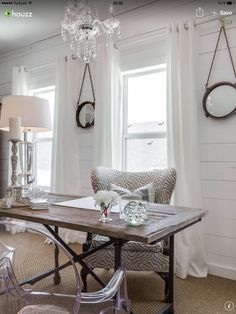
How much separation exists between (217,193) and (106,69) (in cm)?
177

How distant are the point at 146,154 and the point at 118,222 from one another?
1.72 m

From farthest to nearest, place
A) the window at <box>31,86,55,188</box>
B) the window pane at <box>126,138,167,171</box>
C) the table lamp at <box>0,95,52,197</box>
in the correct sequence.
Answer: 1. the window at <box>31,86,55,188</box>
2. the window pane at <box>126,138,167,171</box>
3. the table lamp at <box>0,95,52,197</box>

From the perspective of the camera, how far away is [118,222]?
5.00 ft

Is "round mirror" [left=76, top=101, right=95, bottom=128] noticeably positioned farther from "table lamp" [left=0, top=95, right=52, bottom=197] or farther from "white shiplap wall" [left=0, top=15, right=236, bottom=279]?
"white shiplap wall" [left=0, top=15, right=236, bottom=279]

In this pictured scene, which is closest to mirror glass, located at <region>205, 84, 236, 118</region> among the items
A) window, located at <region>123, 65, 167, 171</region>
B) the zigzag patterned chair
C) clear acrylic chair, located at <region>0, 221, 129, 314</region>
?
window, located at <region>123, 65, 167, 171</region>

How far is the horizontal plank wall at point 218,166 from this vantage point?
2578 mm

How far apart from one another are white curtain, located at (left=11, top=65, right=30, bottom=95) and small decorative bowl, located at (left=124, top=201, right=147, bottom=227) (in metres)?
3.19

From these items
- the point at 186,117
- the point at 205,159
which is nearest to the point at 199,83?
the point at 186,117

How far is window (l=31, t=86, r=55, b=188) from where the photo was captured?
4.06 meters

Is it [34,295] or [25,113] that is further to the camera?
[25,113]

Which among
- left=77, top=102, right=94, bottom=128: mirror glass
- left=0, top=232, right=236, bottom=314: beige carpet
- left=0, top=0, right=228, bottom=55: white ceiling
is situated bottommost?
left=0, top=232, right=236, bottom=314: beige carpet

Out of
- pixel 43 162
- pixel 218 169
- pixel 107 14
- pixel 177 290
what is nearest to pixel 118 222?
pixel 177 290

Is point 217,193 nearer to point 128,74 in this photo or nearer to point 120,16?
point 128,74

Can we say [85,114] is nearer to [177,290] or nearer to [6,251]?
[177,290]
